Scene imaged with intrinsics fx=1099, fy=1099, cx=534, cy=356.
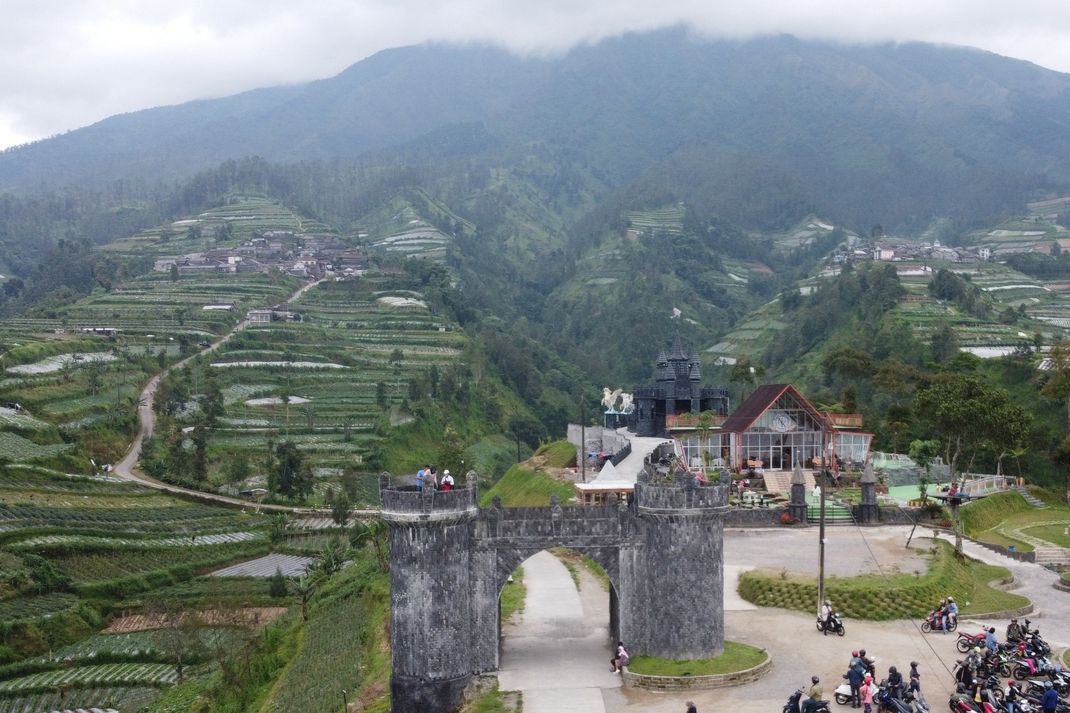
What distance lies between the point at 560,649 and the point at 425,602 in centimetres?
495

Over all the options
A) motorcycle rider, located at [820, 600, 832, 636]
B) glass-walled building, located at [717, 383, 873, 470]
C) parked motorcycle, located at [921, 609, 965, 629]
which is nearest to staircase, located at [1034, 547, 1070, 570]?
parked motorcycle, located at [921, 609, 965, 629]

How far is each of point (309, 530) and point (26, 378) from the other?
1120 inches

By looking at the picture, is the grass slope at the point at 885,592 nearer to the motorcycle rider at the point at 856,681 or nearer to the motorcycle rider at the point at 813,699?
the motorcycle rider at the point at 856,681

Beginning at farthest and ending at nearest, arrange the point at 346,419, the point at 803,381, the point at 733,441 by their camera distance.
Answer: the point at 803,381
the point at 346,419
the point at 733,441

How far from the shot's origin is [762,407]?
51469 mm

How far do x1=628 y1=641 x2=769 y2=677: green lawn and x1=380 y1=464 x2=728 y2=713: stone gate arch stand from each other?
244 millimetres

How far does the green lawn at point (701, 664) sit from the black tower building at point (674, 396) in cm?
3017

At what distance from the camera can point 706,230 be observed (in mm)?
187750

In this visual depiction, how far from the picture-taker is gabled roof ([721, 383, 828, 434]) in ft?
169

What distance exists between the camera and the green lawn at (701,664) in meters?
26.6

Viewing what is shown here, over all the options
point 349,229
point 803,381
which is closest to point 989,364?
point 803,381

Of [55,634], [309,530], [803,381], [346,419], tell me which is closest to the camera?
[55,634]

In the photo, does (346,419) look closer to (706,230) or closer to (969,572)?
(969,572)

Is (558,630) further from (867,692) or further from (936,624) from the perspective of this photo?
(867,692)
